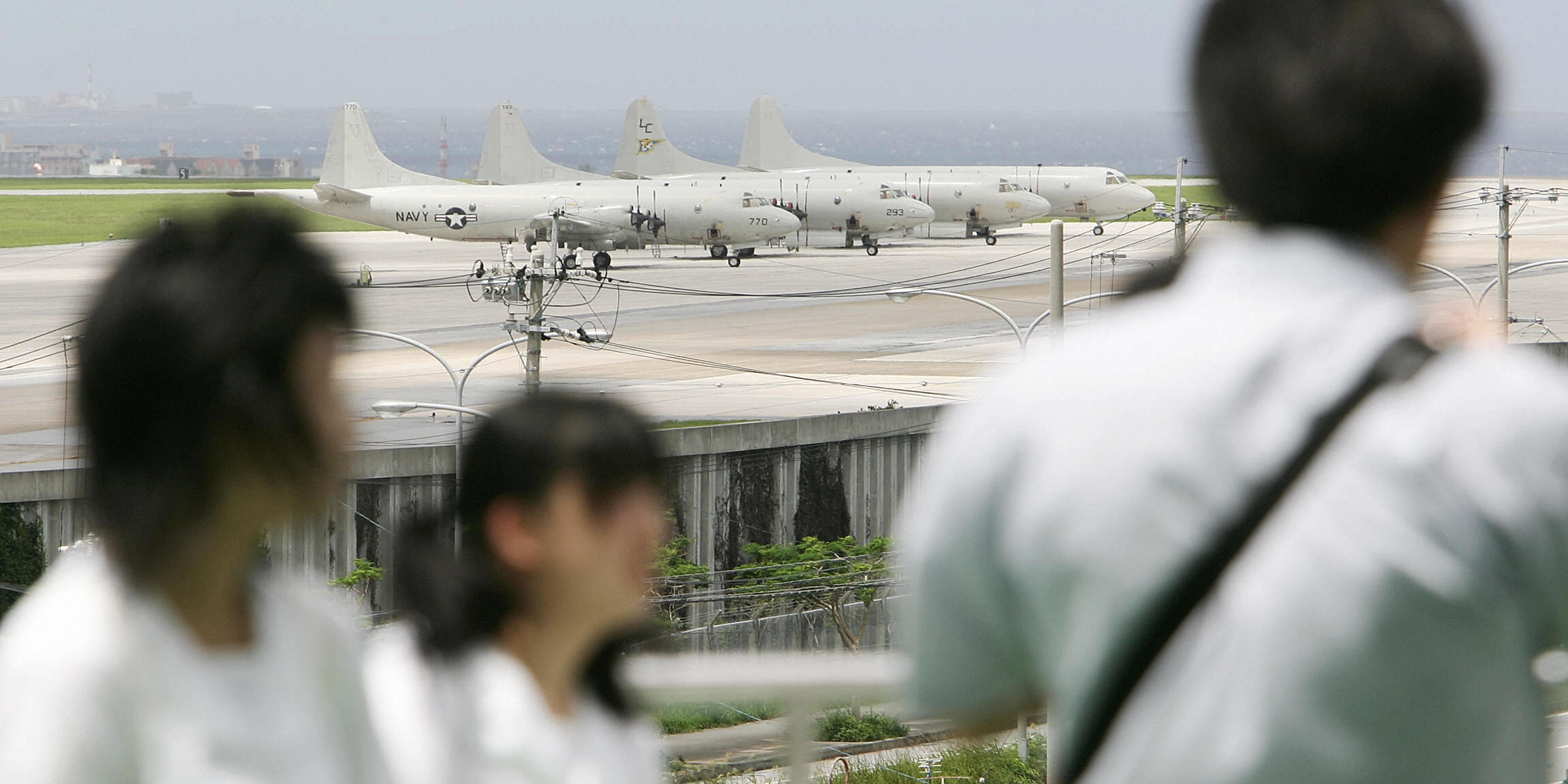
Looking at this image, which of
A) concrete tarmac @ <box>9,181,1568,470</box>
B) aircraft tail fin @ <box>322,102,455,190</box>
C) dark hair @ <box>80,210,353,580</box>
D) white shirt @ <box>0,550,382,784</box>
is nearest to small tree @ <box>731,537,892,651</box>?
concrete tarmac @ <box>9,181,1568,470</box>

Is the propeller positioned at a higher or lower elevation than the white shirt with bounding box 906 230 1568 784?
higher

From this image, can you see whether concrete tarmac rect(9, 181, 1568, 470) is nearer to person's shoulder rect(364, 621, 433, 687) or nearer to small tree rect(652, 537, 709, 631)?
small tree rect(652, 537, 709, 631)

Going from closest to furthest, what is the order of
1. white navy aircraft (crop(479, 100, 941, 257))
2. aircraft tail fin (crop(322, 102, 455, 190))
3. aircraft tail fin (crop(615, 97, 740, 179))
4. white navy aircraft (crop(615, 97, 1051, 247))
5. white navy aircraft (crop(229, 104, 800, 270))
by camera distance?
white navy aircraft (crop(229, 104, 800, 270)), white navy aircraft (crop(479, 100, 941, 257)), aircraft tail fin (crop(322, 102, 455, 190)), white navy aircraft (crop(615, 97, 1051, 247)), aircraft tail fin (crop(615, 97, 740, 179))

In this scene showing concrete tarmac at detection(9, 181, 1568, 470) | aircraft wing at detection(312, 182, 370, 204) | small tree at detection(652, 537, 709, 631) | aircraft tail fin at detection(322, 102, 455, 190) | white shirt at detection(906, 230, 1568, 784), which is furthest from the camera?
aircraft tail fin at detection(322, 102, 455, 190)

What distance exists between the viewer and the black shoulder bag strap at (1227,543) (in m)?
1.42

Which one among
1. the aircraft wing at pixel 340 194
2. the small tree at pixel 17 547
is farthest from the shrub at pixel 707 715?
the aircraft wing at pixel 340 194

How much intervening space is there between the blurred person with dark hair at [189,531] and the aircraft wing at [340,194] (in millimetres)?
75073

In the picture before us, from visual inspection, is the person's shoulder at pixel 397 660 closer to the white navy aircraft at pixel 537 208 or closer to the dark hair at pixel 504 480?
the dark hair at pixel 504 480

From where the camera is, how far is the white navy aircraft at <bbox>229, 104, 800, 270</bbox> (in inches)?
2731

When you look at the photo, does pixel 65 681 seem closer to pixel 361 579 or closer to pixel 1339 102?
pixel 1339 102

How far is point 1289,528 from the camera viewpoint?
1.41 metres

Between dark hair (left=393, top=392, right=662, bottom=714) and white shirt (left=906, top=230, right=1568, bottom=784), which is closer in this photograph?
white shirt (left=906, top=230, right=1568, bottom=784)

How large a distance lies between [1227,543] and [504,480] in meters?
0.93

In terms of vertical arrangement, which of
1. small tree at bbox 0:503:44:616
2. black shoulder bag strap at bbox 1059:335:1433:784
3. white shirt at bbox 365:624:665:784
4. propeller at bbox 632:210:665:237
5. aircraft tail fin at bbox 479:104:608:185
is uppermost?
aircraft tail fin at bbox 479:104:608:185
